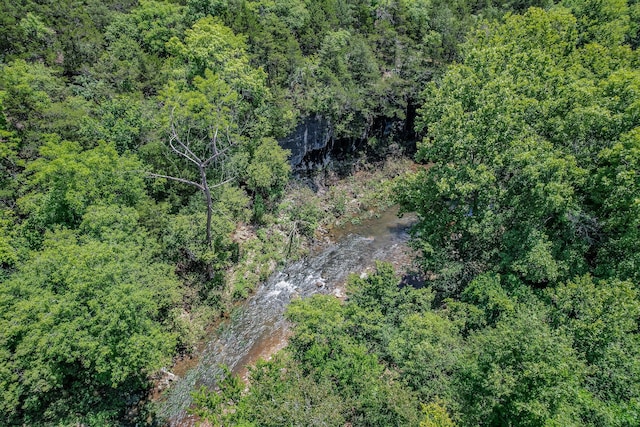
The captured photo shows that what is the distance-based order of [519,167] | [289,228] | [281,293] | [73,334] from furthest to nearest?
[289,228]
[281,293]
[519,167]
[73,334]

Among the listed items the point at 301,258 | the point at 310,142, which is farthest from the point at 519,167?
the point at 310,142

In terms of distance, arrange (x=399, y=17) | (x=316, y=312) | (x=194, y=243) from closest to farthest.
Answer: (x=316, y=312) → (x=194, y=243) → (x=399, y=17)

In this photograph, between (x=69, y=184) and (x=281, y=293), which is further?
(x=281, y=293)

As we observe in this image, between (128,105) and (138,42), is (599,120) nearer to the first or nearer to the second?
(128,105)

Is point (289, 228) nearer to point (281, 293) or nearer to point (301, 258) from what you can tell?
point (301, 258)

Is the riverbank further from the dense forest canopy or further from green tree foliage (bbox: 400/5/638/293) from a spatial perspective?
green tree foliage (bbox: 400/5/638/293)

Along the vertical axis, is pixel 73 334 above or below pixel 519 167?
below

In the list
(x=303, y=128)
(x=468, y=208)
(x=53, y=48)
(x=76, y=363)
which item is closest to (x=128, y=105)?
(x=53, y=48)
